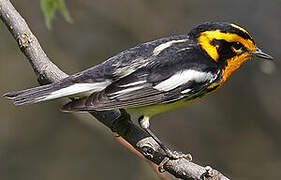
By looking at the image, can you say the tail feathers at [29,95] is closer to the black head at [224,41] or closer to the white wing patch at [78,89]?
the white wing patch at [78,89]

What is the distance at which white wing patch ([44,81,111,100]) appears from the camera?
13.3 feet

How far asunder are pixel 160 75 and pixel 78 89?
1.81 feet

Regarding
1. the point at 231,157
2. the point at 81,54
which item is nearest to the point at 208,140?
the point at 231,157

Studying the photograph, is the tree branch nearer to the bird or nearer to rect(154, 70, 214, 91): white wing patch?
the bird

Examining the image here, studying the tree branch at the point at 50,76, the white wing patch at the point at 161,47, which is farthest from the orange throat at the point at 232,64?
the tree branch at the point at 50,76

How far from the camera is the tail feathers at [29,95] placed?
155 inches

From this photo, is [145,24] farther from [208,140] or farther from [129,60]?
[129,60]

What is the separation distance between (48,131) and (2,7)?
5043mm

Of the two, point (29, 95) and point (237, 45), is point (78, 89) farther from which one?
point (237, 45)

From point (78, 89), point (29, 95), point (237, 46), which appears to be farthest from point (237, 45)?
point (29, 95)

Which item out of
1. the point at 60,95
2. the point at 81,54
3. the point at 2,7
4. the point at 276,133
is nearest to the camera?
the point at 60,95

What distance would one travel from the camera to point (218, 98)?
8.74 meters

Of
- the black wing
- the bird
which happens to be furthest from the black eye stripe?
the black wing

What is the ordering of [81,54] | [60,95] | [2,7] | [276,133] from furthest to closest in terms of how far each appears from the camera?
[81,54] → [276,133] → [2,7] → [60,95]
